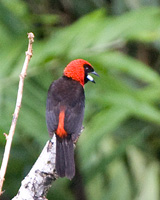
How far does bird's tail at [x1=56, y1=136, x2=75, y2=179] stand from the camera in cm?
334

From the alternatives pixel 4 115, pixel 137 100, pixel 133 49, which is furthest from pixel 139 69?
pixel 133 49

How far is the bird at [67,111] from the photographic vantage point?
3721 mm

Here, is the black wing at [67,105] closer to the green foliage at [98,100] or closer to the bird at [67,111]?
the bird at [67,111]

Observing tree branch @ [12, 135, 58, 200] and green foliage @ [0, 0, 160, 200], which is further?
green foliage @ [0, 0, 160, 200]

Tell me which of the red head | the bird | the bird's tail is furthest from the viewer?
the red head

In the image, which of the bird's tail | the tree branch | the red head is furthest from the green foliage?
the tree branch

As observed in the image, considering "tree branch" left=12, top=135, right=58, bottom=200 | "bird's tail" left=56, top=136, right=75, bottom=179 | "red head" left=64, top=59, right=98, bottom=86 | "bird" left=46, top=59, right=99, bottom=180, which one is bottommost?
"tree branch" left=12, top=135, right=58, bottom=200

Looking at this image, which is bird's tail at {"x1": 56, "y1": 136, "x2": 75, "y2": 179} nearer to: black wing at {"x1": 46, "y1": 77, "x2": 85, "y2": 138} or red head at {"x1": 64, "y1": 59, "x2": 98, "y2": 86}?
black wing at {"x1": 46, "y1": 77, "x2": 85, "y2": 138}

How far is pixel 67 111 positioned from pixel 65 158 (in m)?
0.58

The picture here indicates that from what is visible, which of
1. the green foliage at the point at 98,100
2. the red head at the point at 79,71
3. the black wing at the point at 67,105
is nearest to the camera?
the black wing at the point at 67,105

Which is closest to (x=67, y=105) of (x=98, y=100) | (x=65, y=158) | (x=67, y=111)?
(x=67, y=111)

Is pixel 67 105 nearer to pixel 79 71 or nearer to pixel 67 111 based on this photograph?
pixel 67 111

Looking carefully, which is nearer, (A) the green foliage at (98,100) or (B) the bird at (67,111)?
(B) the bird at (67,111)

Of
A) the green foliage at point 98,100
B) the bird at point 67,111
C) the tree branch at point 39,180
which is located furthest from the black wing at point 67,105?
the tree branch at point 39,180
